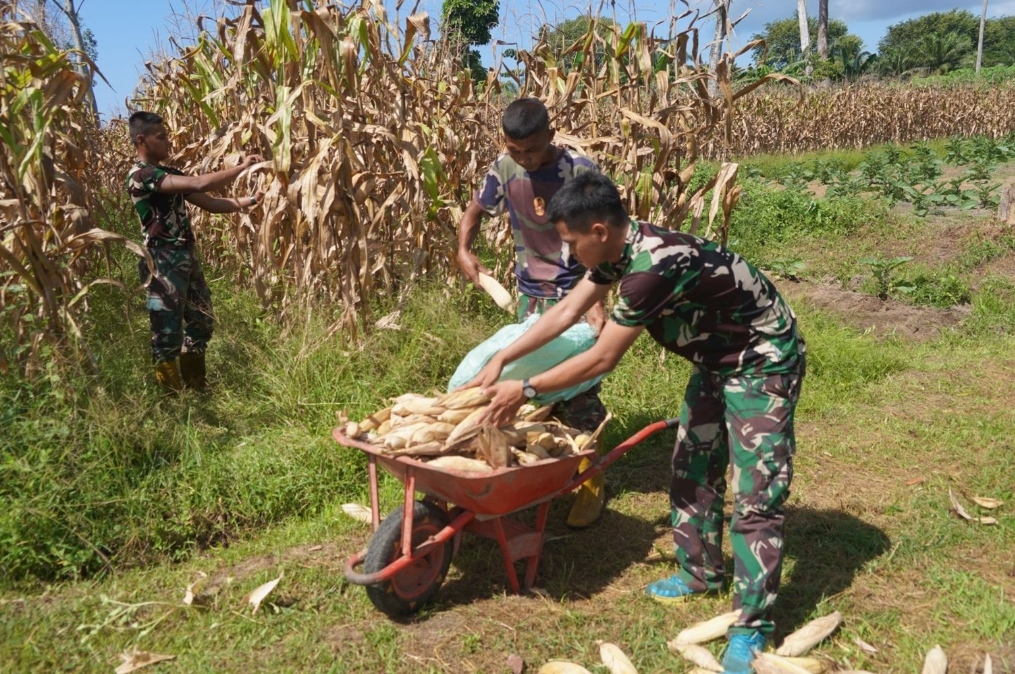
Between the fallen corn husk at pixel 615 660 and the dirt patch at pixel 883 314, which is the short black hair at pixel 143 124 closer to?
the fallen corn husk at pixel 615 660

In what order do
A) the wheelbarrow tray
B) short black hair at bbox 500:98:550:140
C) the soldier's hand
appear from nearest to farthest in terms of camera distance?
the wheelbarrow tray < short black hair at bbox 500:98:550:140 < the soldier's hand

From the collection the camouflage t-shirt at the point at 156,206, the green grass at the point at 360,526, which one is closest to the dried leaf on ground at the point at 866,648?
the green grass at the point at 360,526

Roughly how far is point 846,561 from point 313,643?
239 cm

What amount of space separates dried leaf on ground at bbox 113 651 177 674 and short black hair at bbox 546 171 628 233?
2148mm

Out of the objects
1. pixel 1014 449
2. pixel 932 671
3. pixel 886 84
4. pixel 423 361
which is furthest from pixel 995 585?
pixel 886 84

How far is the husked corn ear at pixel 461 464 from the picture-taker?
310 centimetres

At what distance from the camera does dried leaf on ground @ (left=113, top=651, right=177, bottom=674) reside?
2945 mm

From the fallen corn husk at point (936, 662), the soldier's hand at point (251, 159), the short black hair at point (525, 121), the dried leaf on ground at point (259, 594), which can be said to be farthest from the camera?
the soldier's hand at point (251, 159)

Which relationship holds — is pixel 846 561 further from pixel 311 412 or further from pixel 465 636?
pixel 311 412

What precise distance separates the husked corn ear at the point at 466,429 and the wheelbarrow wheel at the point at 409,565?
0.99 feet

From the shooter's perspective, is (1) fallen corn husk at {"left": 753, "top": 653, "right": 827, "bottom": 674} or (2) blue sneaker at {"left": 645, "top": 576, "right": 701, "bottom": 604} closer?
(1) fallen corn husk at {"left": 753, "top": 653, "right": 827, "bottom": 674}

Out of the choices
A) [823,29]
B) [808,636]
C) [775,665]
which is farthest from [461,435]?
[823,29]

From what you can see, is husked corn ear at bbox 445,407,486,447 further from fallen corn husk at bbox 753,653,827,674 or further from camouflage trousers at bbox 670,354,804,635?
fallen corn husk at bbox 753,653,827,674

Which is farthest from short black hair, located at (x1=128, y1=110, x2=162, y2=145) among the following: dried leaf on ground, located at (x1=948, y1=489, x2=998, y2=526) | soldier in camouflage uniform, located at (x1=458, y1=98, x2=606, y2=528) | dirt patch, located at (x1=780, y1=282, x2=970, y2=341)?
dirt patch, located at (x1=780, y1=282, x2=970, y2=341)
